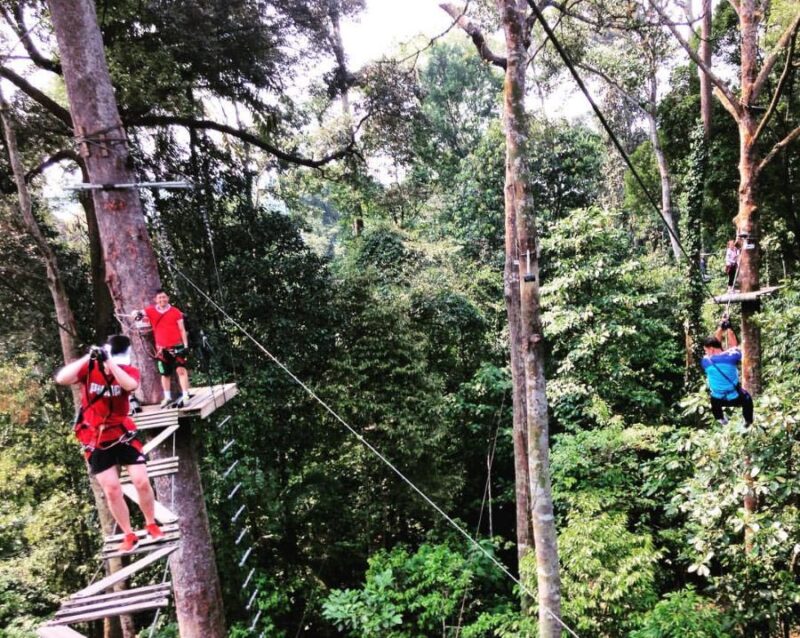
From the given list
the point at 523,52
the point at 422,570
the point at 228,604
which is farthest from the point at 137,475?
the point at 228,604

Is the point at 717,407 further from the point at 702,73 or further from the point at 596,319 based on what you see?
the point at 702,73

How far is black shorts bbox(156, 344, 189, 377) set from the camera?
457 centimetres

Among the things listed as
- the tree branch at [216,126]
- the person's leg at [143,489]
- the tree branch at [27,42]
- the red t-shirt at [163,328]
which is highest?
the tree branch at [27,42]

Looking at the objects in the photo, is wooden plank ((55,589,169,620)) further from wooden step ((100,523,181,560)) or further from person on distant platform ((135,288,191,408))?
person on distant platform ((135,288,191,408))

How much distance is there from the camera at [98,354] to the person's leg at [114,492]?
0.66 metres

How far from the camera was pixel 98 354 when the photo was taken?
290 centimetres

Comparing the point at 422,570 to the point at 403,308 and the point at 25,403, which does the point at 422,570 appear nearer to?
the point at 403,308

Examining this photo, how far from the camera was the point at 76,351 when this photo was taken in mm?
7188

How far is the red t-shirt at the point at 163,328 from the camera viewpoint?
4.54 meters

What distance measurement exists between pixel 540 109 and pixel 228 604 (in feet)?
35.8

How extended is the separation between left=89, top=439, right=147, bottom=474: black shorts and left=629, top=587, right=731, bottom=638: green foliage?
5.14 meters

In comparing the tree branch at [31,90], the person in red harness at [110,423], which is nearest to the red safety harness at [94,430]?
the person in red harness at [110,423]

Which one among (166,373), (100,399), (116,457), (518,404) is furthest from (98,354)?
(518,404)

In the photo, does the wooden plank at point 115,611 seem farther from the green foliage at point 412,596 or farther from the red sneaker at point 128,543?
the green foliage at point 412,596
